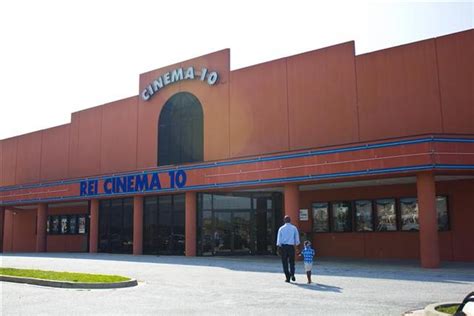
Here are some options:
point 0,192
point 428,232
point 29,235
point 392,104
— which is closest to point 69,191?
point 0,192

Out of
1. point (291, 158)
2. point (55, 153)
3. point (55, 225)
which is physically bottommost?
point (55, 225)

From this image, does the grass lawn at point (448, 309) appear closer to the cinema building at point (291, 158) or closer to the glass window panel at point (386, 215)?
the cinema building at point (291, 158)

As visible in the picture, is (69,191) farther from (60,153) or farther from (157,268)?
(157,268)

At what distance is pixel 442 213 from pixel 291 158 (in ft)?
22.8

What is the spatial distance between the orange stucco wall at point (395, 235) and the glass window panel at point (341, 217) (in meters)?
0.27

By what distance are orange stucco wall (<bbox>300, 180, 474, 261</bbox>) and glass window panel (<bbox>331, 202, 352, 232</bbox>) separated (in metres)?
0.27

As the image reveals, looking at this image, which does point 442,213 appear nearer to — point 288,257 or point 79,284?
point 288,257

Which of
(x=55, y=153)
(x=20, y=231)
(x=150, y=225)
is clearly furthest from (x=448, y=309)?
(x=20, y=231)

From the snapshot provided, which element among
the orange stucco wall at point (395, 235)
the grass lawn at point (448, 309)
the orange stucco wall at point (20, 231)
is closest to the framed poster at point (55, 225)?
the orange stucco wall at point (20, 231)

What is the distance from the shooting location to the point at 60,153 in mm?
38188

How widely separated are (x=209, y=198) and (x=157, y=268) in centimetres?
792

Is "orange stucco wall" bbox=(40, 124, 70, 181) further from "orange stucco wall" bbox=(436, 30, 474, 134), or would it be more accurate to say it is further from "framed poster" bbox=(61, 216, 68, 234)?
"orange stucco wall" bbox=(436, 30, 474, 134)

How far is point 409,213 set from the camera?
24.0m

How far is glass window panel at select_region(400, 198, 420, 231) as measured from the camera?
2381cm
